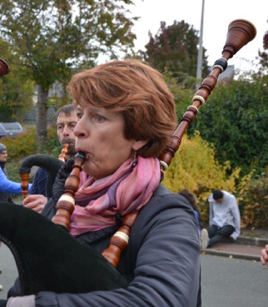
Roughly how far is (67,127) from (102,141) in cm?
217

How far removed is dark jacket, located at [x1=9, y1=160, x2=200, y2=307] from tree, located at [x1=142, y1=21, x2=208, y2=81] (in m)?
31.6

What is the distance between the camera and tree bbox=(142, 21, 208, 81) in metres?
A: 33.8

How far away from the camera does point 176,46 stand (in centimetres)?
3619

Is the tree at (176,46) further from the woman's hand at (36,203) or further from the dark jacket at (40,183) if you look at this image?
the woman's hand at (36,203)

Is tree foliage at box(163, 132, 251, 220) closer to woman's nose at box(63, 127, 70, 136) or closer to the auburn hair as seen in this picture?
woman's nose at box(63, 127, 70, 136)

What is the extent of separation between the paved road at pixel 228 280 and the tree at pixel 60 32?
30.7 feet

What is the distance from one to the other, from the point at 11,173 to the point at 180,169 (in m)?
7.30

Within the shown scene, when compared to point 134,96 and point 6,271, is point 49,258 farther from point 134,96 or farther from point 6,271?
point 6,271

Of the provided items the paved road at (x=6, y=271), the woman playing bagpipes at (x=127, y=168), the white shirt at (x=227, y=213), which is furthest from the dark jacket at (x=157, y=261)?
the white shirt at (x=227, y=213)

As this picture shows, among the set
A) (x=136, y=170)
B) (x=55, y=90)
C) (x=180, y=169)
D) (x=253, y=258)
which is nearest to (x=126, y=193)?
(x=136, y=170)

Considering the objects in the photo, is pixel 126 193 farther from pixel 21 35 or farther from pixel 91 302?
pixel 21 35

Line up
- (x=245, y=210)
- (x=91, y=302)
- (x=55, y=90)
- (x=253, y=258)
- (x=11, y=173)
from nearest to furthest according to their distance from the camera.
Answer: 1. (x=91, y=302)
2. (x=253, y=258)
3. (x=245, y=210)
4. (x=11, y=173)
5. (x=55, y=90)

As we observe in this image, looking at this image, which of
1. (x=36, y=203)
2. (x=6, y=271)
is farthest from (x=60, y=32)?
(x=36, y=203)

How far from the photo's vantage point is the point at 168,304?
124 centimetres
